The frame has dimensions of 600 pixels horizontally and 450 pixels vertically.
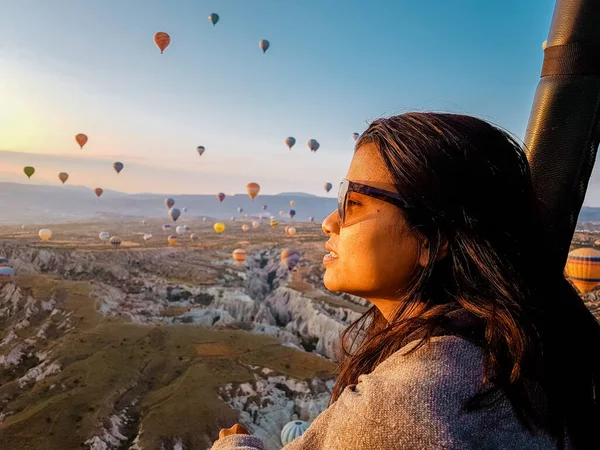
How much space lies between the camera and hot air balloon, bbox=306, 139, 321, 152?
5644 cm

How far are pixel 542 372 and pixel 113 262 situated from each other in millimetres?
56813

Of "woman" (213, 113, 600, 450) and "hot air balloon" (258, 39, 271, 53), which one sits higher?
"hot air balloon" (258, 39, 271, 53)

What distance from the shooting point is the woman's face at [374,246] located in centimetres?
149

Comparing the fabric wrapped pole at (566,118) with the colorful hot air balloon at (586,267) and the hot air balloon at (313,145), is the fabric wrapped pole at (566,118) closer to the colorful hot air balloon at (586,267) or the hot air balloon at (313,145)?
the colorful hot air balloon at (586,267)

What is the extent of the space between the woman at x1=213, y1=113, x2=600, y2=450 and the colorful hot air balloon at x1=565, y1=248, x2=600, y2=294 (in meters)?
23.9

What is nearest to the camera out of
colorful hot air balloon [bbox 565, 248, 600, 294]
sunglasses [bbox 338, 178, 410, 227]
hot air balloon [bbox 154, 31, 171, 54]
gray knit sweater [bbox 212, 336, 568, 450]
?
gray knit sweater [bbox 212, 336, 568, 450]

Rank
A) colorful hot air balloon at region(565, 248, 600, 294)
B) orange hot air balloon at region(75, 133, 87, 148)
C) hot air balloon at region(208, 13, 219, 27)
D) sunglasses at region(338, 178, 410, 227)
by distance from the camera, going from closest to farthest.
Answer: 1. sunglasses at region(338, 178, 410, 227)
2. colorful hot air balloon at region(565, 248, 600, 294)
3. hot air balloon at region(208, 13, 219, 27)
4. orange hot air balloon at region(75, 133, 87, 148)

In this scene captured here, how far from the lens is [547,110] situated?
1568 millimetres

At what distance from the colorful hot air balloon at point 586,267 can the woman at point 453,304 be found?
78.5 feet

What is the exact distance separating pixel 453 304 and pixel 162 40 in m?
43.6

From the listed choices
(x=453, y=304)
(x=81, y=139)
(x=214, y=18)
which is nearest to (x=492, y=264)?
(x=453, y=304)

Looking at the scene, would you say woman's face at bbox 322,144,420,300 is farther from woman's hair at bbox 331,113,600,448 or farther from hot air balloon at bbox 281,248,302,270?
hot air balloon at bbox 281,248,302,270

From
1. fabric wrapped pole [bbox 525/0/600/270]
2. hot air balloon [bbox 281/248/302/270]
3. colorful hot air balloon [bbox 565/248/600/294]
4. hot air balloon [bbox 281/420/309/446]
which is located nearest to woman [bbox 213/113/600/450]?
Result: fabric wrapped pole [bbox 525/0/600/270]

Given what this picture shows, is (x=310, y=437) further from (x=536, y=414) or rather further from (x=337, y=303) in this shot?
(x=337, y=303)
